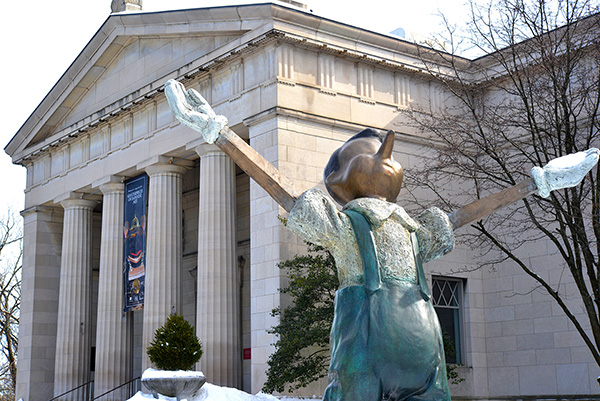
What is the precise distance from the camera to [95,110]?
34.4 metres

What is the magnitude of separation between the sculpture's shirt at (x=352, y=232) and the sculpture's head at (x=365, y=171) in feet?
0.52

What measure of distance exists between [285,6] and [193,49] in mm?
4832

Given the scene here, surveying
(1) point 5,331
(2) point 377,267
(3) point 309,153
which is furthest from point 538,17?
(1) point 5,331

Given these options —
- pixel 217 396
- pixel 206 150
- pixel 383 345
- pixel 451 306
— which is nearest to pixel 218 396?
pixel 217 396

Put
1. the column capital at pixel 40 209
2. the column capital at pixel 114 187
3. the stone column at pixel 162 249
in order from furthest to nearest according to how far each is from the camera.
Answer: the column capital at pixel 40 209 → the column capital at pixel 114 187 → the stone column at pixel 162 249

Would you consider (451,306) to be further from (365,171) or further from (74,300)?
(365,171)

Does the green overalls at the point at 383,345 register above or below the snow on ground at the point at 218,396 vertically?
above

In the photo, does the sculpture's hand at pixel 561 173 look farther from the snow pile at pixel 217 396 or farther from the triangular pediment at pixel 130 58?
the triangular pediment at pixel 130 58

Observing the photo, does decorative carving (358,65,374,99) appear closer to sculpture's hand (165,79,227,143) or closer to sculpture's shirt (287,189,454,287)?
sculpture's hand (165,79,227,143)

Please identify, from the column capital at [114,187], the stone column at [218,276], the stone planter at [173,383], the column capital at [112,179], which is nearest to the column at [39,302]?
the column capital at [112,179]

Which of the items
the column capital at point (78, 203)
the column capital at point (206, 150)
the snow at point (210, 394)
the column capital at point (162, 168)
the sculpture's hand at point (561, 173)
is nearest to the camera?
the sculpture's hand at point (561, 173)

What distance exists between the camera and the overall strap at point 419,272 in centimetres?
533

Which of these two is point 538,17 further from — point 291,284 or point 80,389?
point 80,389

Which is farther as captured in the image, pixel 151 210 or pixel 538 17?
pixel 151 210
